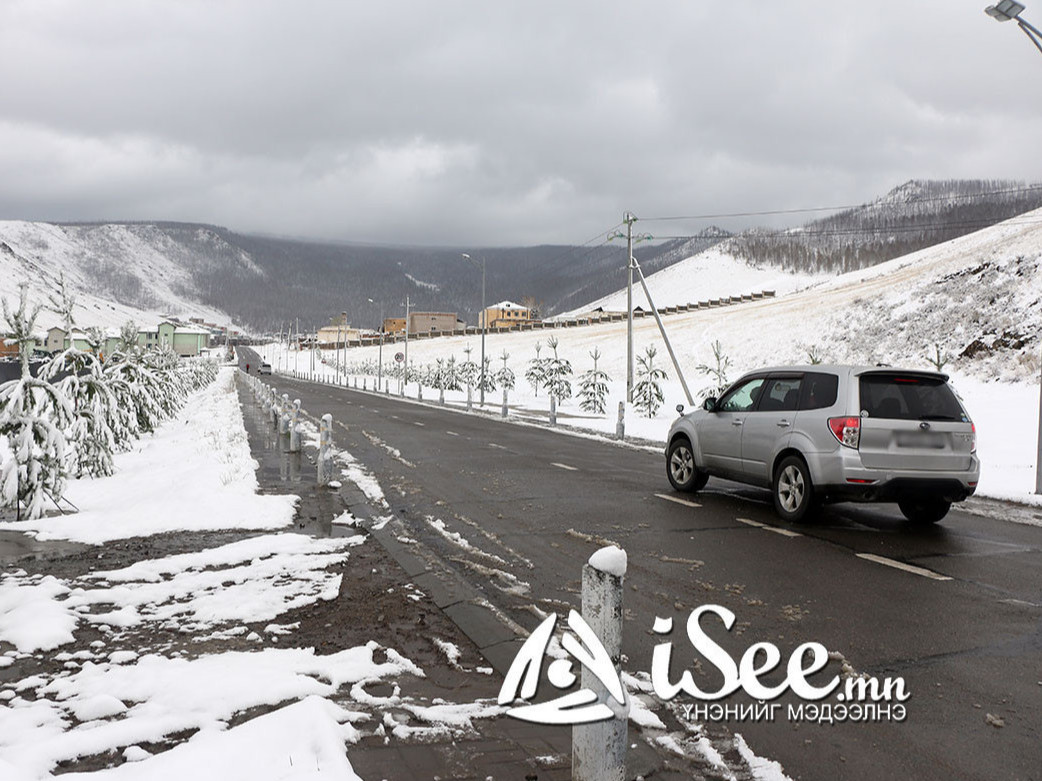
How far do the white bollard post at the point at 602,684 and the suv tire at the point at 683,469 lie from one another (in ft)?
27.7

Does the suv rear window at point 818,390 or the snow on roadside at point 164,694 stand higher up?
the suv rear window at point 818,390

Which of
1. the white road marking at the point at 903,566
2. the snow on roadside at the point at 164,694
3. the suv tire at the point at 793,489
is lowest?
the white road marking at the point at 903,566

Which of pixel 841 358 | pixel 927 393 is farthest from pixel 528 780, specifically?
pixel 841 358

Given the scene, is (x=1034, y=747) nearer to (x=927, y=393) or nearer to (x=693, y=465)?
(x=927, y=393)

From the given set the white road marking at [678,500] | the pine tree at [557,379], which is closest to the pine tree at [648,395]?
the pine tree at [557,379]

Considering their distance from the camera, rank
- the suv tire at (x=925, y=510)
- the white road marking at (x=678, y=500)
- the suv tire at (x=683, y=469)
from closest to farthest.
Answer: the suv tire at (x=925, y=510) < the white road marking at (x=678, y=500) < the suv tire at (x=683, y=469)

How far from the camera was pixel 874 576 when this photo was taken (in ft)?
22.5

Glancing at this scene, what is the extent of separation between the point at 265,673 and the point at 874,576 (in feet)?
16.8

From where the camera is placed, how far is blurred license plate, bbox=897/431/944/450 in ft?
28.6

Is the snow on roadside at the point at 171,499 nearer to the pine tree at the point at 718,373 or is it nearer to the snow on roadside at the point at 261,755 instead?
the snow on roadside at the point at 261,755

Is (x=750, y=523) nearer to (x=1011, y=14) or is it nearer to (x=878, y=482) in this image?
(x=878, y=482)

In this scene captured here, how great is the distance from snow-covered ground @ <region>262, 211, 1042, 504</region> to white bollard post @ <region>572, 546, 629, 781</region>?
35.8 feet

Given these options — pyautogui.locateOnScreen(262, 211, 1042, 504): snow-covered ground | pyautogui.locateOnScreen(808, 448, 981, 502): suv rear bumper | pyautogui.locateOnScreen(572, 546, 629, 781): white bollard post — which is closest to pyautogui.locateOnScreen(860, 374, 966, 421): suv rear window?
pyautogui.locateOnScreen(808, 448, 981, 502): suv rear bumper

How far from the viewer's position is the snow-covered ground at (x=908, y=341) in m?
25.6
